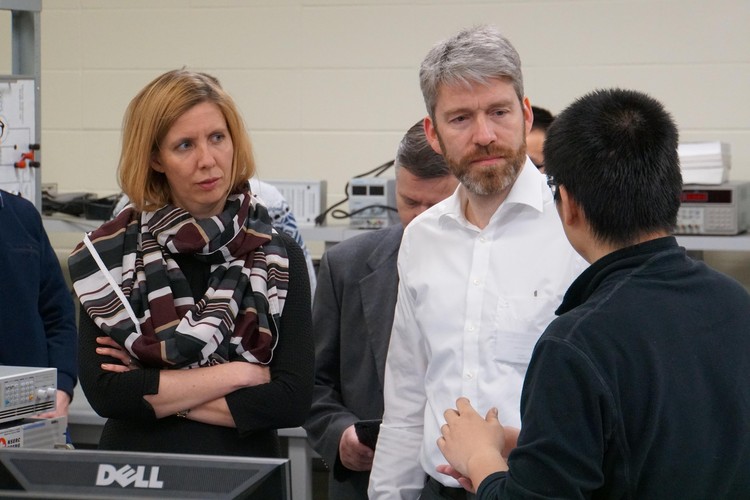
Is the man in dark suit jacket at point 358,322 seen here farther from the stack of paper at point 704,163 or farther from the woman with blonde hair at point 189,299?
the stack of paper at point 704,163

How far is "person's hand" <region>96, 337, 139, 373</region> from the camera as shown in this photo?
1.61m

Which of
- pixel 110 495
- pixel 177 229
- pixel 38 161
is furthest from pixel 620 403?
pixel 38 161

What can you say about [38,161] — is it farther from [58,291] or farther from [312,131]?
[312,131]

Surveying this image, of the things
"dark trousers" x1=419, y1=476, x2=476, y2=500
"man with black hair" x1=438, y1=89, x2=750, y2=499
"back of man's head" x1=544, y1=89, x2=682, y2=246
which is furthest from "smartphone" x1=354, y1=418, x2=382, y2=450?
"back of man's head" x1=544, y1=89, x2=682, y2=246

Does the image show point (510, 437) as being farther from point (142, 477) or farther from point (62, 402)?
point (62, 402)

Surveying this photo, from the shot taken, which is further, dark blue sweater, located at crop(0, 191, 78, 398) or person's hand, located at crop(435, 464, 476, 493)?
dark blue sweater, located at crop(0, 191, 78, 398)

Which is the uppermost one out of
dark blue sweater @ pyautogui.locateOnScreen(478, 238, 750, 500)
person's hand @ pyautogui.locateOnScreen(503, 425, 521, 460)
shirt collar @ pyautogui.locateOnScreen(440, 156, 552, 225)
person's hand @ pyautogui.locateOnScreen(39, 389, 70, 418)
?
shirt collar @ pyautogui.locateOnScreen(440, 156, 552, 225)

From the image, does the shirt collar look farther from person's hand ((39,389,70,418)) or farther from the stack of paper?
the stack of paper

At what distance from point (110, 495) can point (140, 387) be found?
557 mm

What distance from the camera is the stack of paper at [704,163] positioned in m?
3.29

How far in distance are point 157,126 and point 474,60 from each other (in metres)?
0.56

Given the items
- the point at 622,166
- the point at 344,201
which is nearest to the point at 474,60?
the point at 622,166

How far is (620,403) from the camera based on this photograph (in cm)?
105

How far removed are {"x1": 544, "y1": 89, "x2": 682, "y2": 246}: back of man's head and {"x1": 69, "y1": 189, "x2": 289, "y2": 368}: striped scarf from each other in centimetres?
68
